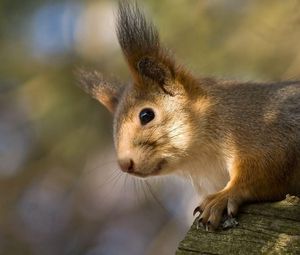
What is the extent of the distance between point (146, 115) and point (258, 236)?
0.78m

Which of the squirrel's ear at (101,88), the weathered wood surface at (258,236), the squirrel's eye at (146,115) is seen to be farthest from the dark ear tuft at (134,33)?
the weathered wood surface at (258,236)

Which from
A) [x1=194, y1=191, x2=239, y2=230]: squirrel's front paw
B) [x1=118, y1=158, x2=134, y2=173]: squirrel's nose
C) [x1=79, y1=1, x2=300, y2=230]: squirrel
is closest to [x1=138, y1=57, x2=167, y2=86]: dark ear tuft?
[x1=79, y1=1, x2=300, y2=230]: squirrel

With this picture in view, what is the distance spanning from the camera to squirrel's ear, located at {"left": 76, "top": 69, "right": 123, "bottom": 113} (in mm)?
2691

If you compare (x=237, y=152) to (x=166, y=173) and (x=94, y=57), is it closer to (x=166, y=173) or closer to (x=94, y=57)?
(x=166, y=173)

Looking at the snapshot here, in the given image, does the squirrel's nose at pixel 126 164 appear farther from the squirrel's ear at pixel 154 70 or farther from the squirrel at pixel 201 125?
the squirrel's ear at pixel 154 70

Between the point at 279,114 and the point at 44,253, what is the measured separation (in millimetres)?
2503

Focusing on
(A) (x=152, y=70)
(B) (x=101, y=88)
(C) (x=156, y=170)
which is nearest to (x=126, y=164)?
(C) (x=156, y=170)

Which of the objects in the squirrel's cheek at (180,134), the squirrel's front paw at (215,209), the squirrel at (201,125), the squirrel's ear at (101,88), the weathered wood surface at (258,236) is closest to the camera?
the weathered wood surface at (258,236)

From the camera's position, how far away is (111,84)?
8.95 ft

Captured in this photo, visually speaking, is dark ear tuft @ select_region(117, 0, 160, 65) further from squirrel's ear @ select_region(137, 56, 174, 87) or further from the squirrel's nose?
the squirrel's nose

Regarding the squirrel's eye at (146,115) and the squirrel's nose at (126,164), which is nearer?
the squirrel's nose at (126,164)

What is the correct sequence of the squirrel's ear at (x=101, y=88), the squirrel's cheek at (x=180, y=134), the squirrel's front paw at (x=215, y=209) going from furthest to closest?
the squirrel's ear at (x=101, y=88), the squirrel's cheek at (x=180, y=134), the squirrel's front paw at (x=215, y=209)

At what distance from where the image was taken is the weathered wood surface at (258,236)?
1.69m

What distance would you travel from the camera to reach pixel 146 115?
7.89 feet
